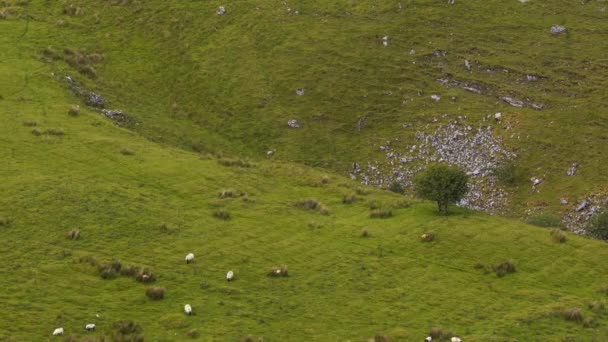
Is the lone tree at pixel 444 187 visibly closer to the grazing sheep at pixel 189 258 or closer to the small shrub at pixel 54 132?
the grazing sheep at pixel 189 258

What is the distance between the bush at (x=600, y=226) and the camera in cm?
5184

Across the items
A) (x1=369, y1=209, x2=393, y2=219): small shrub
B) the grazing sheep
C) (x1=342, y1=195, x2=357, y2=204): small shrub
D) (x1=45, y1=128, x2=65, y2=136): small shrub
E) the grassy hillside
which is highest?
the grassy hillside

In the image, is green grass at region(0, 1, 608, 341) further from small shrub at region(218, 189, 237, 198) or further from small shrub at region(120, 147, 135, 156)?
small shrub at region(218, 189, 237, 198)

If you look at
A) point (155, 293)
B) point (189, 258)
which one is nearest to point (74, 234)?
point (189, 258)

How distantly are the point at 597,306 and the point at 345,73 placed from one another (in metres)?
42.5

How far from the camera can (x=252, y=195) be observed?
51.9 meters

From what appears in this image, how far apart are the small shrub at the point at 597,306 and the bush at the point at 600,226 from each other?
16.2 m

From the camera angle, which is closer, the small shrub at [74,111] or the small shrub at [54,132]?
the small shrub at [54,132]

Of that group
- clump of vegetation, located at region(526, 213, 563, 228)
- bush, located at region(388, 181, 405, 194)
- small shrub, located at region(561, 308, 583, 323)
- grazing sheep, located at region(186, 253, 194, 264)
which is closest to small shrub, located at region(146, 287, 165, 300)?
grazing sheep, located at region(186, 253, 194, 264)

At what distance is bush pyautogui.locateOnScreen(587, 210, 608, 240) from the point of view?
51844 mm

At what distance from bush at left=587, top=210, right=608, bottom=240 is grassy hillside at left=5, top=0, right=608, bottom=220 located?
569 centimetres

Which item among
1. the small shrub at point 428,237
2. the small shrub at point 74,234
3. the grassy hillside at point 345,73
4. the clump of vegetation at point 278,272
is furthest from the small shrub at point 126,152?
the small shrub at point 428,237

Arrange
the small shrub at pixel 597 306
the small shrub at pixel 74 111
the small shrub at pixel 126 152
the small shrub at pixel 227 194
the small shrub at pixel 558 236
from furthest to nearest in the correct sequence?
the small shrub at pixel 74 111 < the small shrub at pixel 126 152 < the small shrub at pixel 227 194 < the small shrub at pixel 558 236 < the small shrub at pixel 597 306

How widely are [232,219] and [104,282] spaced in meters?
11.7
